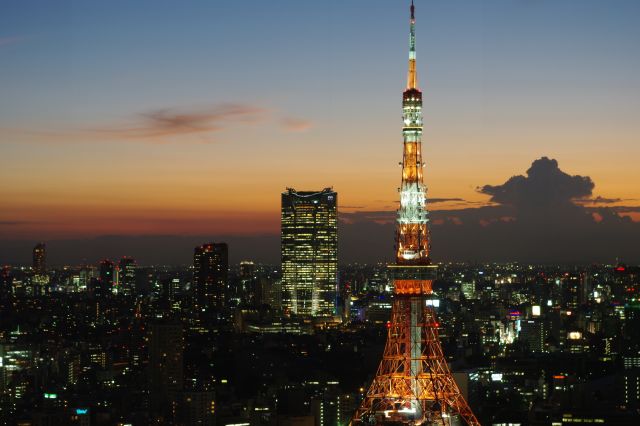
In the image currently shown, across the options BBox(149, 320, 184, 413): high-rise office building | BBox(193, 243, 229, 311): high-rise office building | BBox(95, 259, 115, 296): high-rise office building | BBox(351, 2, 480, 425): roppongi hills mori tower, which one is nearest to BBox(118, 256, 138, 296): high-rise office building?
BBox(95, 259, 115, 296): high-rise office building

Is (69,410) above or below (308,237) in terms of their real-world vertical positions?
below

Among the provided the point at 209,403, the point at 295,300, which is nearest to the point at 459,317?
the point at 295,300

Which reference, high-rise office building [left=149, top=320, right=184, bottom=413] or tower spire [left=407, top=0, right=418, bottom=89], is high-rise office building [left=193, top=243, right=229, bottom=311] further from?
tower spire [left=407, top=0, right=418, bottom=89]

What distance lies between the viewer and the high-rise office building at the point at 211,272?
2447 inches

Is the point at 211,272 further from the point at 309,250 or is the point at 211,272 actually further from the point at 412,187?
the point at 412,187

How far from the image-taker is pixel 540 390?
109ft

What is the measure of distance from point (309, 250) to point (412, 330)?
141ft

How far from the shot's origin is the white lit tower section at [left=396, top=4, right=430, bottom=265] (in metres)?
20.9

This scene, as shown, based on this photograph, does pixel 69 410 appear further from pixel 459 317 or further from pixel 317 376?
pixel 459 317

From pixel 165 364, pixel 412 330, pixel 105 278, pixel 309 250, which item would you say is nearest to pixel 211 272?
pixel 309 250

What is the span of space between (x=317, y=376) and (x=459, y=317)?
17882mm

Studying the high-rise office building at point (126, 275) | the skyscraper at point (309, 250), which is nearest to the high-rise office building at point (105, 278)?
the high-rise office building at point (126, 275)

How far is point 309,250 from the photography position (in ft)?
210

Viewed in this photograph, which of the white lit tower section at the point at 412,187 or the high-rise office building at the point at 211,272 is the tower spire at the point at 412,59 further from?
the high-rise office building at the point at 211,272
